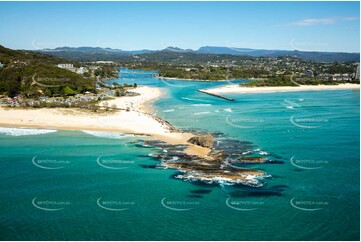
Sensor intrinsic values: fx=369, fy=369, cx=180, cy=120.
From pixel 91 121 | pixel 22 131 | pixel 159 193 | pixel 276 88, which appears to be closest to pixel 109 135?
pixel 91 121

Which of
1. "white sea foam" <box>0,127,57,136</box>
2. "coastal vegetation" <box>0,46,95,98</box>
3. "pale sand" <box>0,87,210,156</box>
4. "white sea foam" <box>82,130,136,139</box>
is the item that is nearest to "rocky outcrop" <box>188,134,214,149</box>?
"pale sand" <box>0,87,210,156</box>

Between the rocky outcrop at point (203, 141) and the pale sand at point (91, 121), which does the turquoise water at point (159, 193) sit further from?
the rocky outcrop at point (203, 141)

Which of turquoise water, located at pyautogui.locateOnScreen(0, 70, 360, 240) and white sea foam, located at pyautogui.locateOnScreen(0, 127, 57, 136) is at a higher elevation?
white sea foam, located at pyautogui.locateOnScreen(0, 127, 57, 136)

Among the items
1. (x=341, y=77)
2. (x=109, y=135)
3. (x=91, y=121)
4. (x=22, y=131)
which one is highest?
(x=341, y=77)

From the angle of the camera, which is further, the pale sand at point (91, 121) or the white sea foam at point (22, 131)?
the white sea foam at point (22, 131)

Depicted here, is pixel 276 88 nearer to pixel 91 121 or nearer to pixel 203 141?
pixel 91 121

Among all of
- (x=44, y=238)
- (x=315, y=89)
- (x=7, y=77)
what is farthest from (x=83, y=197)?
(x=315, y=89)

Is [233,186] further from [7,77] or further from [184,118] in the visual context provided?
[7,77]

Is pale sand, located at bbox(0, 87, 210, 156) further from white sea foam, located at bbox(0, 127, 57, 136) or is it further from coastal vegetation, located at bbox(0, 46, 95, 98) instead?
coastal vegetation, located at bbox(0, 46, 95, 98)

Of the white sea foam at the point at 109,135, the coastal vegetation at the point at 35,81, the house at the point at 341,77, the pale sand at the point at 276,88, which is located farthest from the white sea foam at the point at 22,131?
the house at the point at 341,77
